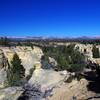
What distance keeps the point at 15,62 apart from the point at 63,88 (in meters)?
24.2

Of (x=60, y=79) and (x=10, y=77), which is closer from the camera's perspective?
(x=60, y=79)

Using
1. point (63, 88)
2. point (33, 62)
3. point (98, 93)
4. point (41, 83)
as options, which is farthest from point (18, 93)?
point (33, 62)

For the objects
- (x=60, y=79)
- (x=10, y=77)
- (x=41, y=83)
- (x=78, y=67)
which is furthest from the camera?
(x=78, y=67)

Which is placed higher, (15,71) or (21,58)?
(21,58)

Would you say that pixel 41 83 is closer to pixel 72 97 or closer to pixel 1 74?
pixel 72 97

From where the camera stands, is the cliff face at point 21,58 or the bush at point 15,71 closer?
the bush at point 15,71

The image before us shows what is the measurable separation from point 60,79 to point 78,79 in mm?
3255

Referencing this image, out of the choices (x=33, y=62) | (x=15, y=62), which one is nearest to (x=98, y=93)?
(x=15, y=62)

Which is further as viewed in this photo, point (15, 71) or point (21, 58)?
point (21, 58)

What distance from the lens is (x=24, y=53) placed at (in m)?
66.9

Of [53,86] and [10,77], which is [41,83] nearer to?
[53,86]

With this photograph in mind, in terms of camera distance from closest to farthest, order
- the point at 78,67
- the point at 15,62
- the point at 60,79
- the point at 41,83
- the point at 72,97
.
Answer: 1. the point at 72,97
2. the point at 41,83
3. the point at 60,79
4. the point at 15,62
5. the point at 78,67

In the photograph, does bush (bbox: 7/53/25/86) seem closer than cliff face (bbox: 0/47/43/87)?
Yes

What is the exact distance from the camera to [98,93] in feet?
109
